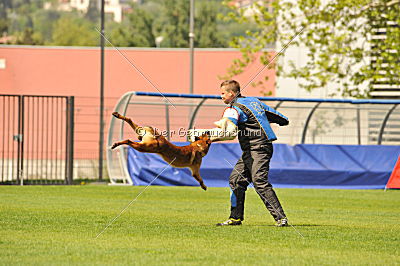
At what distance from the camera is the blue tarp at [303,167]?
23.2 meters

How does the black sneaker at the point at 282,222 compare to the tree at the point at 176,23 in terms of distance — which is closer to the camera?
the black sneaker at the point at 282,222

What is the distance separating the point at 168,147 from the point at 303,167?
14.2m

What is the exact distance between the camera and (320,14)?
2867 centimetres

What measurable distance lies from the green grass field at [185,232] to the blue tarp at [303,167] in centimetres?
498

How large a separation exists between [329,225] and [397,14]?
17.7 metres

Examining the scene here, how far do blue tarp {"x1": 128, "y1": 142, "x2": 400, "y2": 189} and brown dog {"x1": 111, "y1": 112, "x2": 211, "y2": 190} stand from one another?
12.9 metres

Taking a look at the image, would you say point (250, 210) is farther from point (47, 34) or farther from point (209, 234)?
point (47, 34)

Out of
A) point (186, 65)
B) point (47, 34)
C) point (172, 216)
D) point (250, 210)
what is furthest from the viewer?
point (47, 34)

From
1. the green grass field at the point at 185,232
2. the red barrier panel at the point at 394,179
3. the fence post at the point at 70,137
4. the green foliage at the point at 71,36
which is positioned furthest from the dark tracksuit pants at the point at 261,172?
the green foliage at the point at 71,36

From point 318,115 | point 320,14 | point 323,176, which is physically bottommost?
point 323,176

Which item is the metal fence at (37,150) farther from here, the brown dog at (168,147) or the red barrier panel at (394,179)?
the brown dog at (168,147)

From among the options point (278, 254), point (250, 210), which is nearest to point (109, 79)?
point (250, 210)

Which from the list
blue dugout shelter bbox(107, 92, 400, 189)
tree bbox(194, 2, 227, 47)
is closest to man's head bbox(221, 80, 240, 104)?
blue dugout shelter bbox(107, 92, 400, 189)

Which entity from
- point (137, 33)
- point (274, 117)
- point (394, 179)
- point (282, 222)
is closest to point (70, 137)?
point (394, 179)
